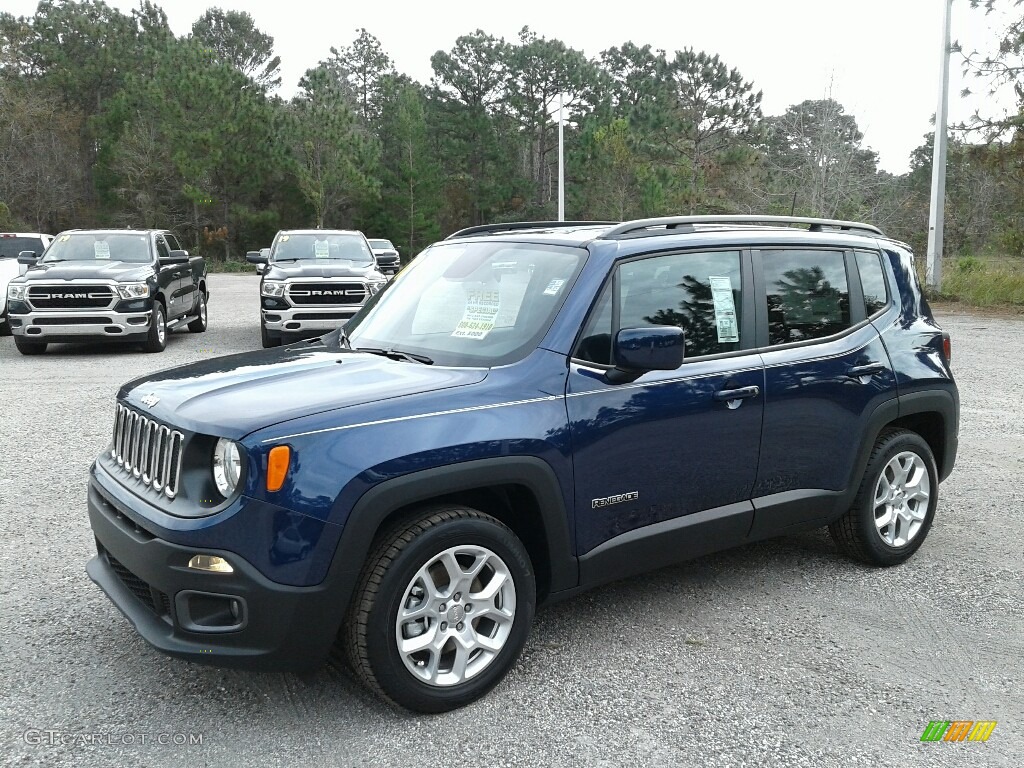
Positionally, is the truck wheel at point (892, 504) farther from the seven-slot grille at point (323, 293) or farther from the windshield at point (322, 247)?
the windshield at point (322, 247)

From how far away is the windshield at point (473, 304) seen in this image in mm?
3744

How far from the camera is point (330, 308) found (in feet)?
41.8

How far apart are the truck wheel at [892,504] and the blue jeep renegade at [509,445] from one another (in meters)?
0.02

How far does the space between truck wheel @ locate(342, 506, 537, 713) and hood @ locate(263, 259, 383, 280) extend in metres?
10.0

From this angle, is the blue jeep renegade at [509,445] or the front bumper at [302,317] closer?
the blue jeep renegade at [509,445]

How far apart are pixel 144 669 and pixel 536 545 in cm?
165

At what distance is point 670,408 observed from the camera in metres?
3.83

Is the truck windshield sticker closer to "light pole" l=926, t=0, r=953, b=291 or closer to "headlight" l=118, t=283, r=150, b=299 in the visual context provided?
"headlight" l=118, t=283, r=150, b=299

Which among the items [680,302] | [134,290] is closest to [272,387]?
[680,302]

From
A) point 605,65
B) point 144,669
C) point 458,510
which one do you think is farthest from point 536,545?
point 605,65

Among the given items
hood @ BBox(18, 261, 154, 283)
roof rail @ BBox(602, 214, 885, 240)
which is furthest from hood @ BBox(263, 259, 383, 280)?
roof rail @ BBox(602, 214, 885, 240)

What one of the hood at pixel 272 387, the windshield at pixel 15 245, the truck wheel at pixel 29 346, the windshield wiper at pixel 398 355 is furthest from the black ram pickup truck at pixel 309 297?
the hood at pixel 272 387

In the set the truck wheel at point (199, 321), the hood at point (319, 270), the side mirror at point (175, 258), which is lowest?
the truck wheel at point (199, 321)

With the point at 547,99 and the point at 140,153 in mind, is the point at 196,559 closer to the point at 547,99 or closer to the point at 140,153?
the point at 140,153
